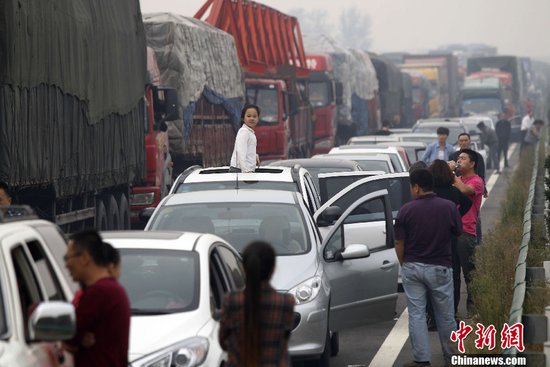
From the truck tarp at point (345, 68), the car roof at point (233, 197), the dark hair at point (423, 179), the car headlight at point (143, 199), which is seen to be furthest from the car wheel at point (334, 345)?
the truck tarp at point (345, 68)

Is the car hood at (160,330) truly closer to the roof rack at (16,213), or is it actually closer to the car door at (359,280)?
the roof rack at (16,213)

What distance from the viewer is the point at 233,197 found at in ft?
40.9

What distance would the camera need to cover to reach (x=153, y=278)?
8.83 m

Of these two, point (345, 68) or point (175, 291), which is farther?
point (345, 68)

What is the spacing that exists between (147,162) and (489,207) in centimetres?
1020

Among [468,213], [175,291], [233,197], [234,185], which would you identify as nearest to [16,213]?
[175,291]

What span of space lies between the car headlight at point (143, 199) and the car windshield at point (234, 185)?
1009 cm

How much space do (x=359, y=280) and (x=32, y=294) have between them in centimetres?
612

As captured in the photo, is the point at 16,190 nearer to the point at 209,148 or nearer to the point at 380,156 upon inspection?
the point at 380,156

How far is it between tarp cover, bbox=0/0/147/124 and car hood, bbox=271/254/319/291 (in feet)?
13.1

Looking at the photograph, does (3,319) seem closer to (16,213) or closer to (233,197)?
(16,213)

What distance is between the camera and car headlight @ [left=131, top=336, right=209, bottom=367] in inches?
305

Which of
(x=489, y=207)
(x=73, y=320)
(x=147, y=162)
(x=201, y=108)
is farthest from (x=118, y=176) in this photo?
(x=73, y=320)

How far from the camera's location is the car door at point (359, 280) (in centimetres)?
1186
